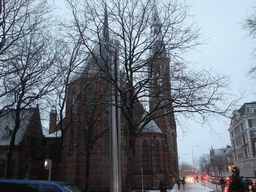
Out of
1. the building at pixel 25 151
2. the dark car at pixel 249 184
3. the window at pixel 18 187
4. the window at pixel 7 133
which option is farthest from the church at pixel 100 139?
the window at pixel 7 133

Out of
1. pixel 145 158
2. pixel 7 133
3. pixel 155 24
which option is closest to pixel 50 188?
pixel 155 24

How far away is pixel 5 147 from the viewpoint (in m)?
31.1

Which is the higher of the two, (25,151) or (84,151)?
(25,151)

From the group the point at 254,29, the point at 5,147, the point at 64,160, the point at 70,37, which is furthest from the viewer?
the point at 5,147

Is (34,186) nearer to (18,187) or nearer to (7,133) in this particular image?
(18,187)

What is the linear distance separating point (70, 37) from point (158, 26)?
4230 millimetres

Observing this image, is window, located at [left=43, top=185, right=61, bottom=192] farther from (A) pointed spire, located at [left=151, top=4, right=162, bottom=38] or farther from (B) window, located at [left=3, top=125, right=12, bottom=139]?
(B) window, located at [left=3, top=125, right=12, bottom=139]

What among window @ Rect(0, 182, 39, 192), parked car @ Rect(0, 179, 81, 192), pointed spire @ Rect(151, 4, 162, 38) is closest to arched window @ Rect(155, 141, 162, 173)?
parked car @ Rect(0, 179, 81, 192)

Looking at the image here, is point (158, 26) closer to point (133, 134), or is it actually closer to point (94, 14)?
point (94, 14)

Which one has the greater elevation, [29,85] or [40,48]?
[40,48]

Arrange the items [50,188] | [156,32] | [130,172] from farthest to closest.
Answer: [156,32] < [130,172] < [50,188]

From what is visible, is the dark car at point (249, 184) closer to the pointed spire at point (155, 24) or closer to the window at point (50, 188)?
the pointed spire at point (155, 24)

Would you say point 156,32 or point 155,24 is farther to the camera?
point 155,24

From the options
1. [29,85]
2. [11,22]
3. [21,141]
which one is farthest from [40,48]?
[21,141]
